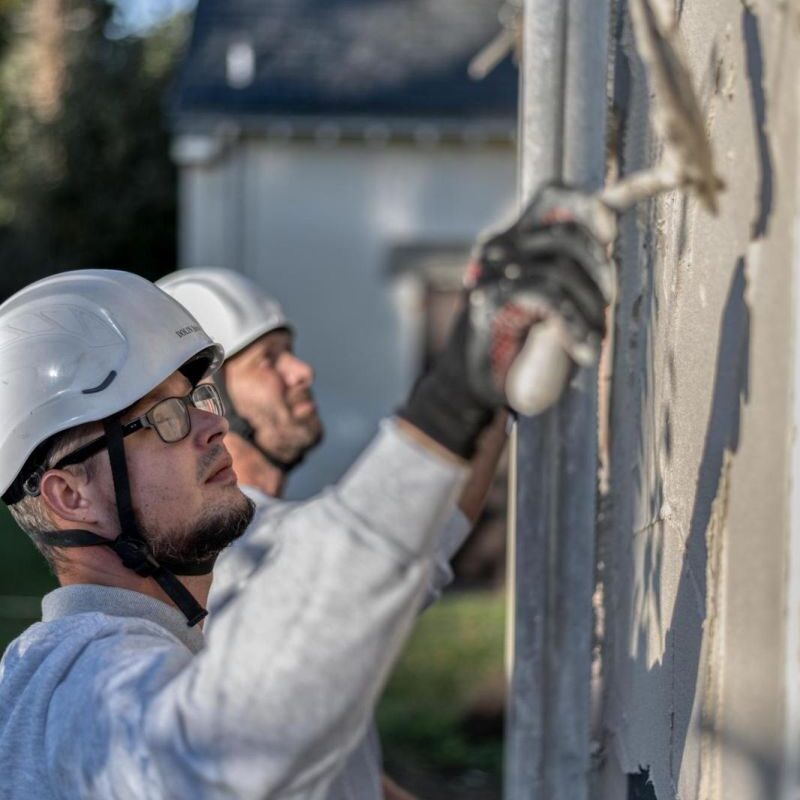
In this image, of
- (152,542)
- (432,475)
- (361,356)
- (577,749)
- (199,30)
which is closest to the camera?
(432,475)

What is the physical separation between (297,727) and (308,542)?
7.7 inches

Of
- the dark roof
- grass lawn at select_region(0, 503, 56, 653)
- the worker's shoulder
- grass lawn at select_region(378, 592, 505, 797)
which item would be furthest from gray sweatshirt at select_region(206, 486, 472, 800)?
the dark roof

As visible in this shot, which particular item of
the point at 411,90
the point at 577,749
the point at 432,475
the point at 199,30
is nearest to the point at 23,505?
the point at 577,749

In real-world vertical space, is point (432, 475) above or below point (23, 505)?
above

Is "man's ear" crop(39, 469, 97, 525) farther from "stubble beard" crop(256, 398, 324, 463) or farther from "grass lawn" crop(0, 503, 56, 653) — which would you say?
"grass lawn" crop(0, 503, 56, 653)

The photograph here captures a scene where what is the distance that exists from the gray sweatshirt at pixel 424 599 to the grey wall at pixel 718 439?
2.21 feet

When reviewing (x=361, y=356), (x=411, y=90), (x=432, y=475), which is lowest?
(x=361, y=356)

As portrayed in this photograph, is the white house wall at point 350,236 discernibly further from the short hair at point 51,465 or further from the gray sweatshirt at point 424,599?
the short hair at point 51,465

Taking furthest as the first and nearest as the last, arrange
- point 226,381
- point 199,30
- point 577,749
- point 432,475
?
1. point 199,30
2. point 226,381
3. point 577,749
4. point 432,475

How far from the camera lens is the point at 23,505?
2.60 meters

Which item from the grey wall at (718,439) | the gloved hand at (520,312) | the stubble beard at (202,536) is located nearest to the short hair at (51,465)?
the stubble beard at (202,536)

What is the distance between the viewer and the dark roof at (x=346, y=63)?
13625mm

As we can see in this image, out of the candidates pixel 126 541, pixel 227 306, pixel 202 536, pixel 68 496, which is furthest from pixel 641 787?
pixel 227 306

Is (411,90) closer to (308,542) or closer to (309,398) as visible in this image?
(309,398)
